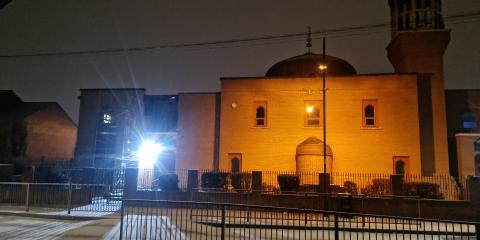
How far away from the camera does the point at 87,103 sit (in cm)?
4150

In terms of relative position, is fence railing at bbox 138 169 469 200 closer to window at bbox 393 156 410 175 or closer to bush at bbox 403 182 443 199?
bush at bbox 403 182 443 199

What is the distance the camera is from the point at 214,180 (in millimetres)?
26281

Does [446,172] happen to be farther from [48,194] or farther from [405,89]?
[48,194]

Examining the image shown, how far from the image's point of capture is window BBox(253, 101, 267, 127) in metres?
31.3

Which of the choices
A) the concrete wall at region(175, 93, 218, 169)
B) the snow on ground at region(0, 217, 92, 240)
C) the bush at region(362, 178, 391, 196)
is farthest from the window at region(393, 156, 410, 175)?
the snow on ground at region(0, 217, 92, 240)

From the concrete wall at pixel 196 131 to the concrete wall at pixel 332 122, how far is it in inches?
61.8

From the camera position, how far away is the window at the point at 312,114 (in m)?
30.5

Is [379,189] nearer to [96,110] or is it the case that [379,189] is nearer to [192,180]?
[192,180]

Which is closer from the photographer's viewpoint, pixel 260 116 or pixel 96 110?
pixel 260 116

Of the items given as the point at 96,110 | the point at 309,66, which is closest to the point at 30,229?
the point at 309,66

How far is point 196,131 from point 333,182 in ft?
36.7

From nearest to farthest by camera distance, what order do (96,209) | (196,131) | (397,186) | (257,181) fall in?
(96,209) < (397,186) < (257,181) < (196,131)

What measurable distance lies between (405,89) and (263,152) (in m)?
10.8

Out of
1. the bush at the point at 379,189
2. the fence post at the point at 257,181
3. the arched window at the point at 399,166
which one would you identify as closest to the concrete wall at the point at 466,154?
the arched window at the point at 399,166
